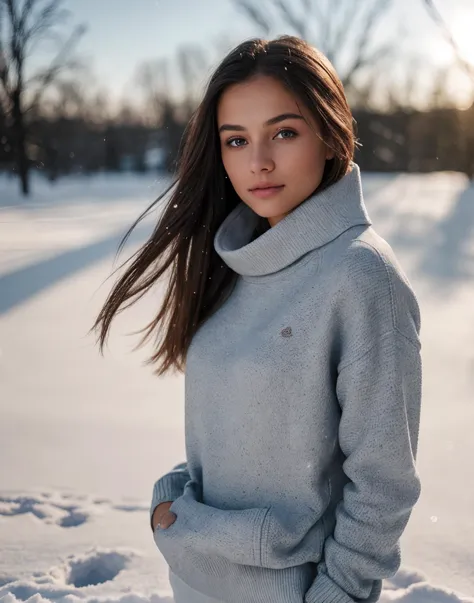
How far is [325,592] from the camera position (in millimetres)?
1267

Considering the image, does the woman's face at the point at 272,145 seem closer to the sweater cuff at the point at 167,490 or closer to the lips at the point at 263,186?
the lips at the point at 263,186

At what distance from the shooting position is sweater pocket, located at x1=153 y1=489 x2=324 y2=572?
1.29 metres

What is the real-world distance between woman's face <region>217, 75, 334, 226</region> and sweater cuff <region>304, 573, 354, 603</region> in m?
0.73

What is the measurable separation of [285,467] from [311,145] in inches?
25.4

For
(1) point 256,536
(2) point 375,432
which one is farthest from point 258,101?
(1) point 256,536

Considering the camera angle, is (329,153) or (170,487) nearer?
(329,153)

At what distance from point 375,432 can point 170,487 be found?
1.95ft

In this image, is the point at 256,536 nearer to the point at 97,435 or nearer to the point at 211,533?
the point at 211,533

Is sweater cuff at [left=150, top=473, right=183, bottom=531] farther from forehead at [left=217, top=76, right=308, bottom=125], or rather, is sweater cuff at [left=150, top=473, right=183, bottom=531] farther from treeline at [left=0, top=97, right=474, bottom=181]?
treeline at [left=0, top=97, right=474, bottom=181]

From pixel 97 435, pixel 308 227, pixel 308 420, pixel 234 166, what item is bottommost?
pixel 97 435

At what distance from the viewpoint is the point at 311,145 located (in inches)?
54.4

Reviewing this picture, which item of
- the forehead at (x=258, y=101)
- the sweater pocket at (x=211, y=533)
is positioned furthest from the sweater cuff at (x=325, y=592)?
the forehead at (x=258, y=101)

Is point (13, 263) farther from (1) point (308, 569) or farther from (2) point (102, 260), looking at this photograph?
(1) point (308, 569)

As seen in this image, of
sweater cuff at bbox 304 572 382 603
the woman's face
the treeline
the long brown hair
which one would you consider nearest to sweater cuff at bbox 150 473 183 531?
the long brown hair
